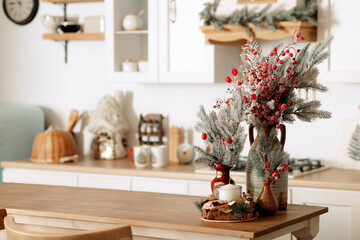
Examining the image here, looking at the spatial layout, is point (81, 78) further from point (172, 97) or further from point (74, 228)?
point (74, 228)

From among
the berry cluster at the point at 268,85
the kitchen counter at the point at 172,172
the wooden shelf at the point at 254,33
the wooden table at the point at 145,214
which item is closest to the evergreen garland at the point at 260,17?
the wooden shelf at the point at 254,33

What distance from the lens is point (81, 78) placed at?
5.13 meters

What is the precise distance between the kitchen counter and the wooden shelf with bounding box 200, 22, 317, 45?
81 cm

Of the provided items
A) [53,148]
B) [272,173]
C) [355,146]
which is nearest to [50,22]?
[53,148]

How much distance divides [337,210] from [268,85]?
1.38m

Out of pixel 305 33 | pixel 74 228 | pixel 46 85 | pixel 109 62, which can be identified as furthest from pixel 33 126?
pixel 74 228

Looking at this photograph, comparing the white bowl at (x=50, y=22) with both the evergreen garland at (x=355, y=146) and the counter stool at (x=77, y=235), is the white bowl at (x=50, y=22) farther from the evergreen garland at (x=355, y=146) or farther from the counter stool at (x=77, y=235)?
the counter stool at (x=77, y=235)

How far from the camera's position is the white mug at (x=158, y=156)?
4336 millimetres

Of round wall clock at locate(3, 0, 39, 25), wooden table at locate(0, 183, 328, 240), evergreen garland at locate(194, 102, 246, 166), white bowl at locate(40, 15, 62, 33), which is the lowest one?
wooden table at locate(0, 183, 328, 240)

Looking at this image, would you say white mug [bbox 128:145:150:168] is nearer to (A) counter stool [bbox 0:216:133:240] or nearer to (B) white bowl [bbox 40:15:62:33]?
(B) white bowl [bbox 40:15:62:33]

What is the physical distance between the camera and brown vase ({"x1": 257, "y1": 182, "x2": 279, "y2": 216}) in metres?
2.56

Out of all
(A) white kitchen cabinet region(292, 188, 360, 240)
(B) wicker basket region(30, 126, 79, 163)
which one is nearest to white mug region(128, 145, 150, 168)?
(B) wicker basket region(30, 126, 79, 163)

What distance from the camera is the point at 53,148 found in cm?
465

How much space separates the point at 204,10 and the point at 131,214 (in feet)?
6.17
